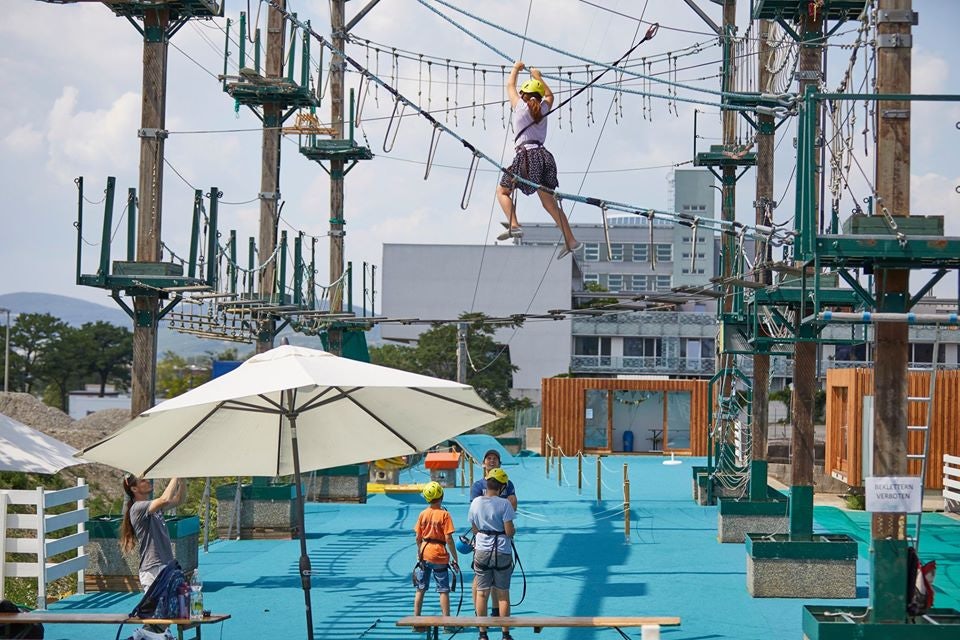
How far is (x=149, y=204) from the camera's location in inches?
620

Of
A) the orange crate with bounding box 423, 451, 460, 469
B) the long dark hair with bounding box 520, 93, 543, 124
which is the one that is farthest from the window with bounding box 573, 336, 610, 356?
the long dark hair with bounding box 520, 93, 543, 124

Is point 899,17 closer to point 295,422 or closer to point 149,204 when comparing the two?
point 295,422

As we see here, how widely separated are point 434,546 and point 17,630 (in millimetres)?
3815

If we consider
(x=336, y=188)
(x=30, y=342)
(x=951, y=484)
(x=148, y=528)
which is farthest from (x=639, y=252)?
(x=148, y=528)

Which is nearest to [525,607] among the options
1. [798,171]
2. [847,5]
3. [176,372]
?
[798,171]

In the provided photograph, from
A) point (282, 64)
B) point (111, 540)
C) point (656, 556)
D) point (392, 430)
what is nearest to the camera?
point (392, 430)

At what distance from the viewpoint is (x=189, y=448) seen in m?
9.64

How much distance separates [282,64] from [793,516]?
11635 mm

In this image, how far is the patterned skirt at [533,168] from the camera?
39.6 ft

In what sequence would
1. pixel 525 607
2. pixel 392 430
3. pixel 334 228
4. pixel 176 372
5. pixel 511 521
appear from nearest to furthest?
pixel 392 430 → pixel 511 521 → pixel 525 607 → pixel 334 228 → pixel 176 372

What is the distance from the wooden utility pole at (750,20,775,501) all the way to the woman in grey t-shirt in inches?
387

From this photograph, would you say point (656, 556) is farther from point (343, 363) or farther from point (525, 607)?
→ point (343, 363)

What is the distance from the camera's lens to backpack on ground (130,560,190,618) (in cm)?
1002

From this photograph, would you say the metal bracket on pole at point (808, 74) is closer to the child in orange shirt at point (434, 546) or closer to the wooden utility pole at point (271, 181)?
the child in orange shirt at point (434, 546)
